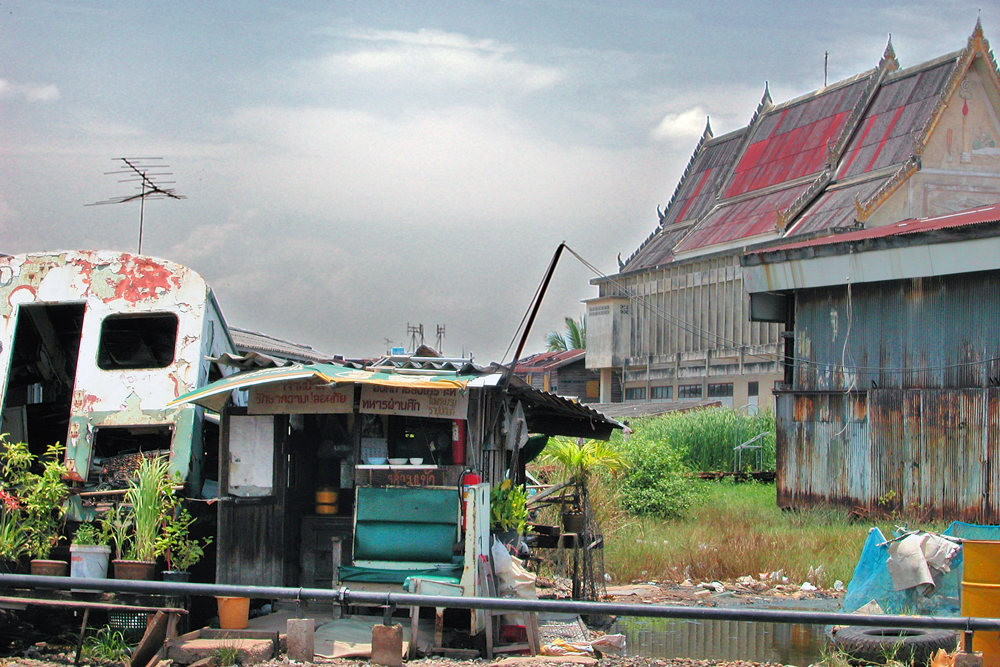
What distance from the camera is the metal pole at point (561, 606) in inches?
261

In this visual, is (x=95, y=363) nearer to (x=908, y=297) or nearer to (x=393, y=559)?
(x=393, y=559)

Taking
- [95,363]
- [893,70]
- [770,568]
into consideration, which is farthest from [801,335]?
[893,70]

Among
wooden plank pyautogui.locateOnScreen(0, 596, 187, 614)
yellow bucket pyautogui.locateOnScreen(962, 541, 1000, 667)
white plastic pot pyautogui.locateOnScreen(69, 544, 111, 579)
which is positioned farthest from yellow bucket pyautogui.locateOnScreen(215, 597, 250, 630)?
yellow bucket pyautogui.locateOnScreen(962, 541, 1000, 667)

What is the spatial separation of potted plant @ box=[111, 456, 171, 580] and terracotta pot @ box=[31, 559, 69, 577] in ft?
1.83

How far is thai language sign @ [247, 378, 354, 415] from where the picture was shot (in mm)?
11398

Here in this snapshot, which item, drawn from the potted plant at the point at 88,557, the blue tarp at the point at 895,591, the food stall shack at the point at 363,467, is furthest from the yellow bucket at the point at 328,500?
the blue tarp at the point at 895,591

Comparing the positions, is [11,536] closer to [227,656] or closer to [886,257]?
[227,656]

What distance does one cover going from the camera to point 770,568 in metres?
17.3

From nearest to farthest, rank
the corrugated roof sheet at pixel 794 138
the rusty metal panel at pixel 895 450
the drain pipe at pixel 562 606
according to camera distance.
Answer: the drain pipe at pixel 562 606 < the rusty metal panel at pixel 895 450 < the corrugated roof sheet at pixel 794 138

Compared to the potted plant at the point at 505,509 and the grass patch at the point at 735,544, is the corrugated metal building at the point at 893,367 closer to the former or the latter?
the grass patch at the point at 735,544

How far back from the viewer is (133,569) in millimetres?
10344

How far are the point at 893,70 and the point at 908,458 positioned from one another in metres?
23.6

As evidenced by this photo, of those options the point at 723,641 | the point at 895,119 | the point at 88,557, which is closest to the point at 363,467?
the point at 88,557

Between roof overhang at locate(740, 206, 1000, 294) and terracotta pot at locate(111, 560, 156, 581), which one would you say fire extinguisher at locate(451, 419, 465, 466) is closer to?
terracotta pot at locate(111, 560, 156, 581)
